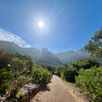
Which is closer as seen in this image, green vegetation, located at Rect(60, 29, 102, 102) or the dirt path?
green vegetation, located at Rect(60, 29, 102, 102)

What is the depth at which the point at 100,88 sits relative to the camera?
7902 mm

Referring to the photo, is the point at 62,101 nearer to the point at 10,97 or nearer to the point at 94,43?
the point at 10,97

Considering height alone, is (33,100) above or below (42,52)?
below

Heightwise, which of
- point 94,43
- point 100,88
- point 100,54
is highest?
point 94,43

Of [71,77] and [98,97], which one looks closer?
[98,97]

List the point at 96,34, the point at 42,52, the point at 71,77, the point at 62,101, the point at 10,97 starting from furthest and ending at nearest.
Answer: the point at 42,52, the point at 71,77, the point at 96,34, the point at 62,101, the point at 10,97

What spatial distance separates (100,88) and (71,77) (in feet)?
80.9

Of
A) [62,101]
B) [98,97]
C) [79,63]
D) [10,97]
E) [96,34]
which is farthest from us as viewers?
[79,63]

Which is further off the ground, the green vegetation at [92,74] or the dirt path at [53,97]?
the green vegetation at [92,74]

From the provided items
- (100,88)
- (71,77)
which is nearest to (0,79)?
(100,88)

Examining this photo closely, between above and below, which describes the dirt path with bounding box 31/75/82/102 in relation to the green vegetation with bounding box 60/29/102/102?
below

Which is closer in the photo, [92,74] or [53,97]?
[53,97]

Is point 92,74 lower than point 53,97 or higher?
higher

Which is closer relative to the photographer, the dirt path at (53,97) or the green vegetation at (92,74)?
the green vegetation at (92,74)
